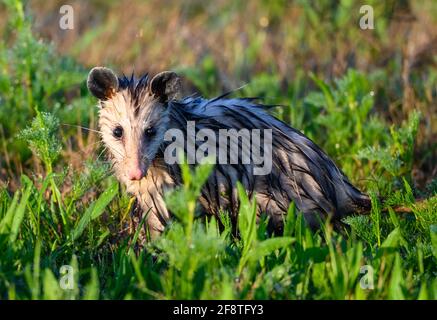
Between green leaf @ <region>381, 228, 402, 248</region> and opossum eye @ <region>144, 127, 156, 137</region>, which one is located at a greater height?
opossum eye @ <region>144, 127, 156, 137</region>

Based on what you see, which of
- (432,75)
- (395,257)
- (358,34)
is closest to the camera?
(395,257)

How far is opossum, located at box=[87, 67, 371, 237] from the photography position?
5.14 metres

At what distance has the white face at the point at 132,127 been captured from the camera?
5023 millimetres

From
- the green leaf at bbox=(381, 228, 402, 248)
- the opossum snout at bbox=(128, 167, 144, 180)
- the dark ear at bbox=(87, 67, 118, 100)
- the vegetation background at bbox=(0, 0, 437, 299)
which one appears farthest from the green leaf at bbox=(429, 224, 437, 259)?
the dark ear at bbox=(87, 67, 118, 100)

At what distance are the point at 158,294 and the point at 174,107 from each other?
153cm

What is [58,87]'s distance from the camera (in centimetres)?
709

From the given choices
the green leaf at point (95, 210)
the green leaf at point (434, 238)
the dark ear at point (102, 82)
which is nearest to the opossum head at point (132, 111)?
the dark ear at point (102, 82)

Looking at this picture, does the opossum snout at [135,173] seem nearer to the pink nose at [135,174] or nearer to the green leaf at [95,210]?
the pink nose at [135,174]

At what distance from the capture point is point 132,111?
16.8 ft

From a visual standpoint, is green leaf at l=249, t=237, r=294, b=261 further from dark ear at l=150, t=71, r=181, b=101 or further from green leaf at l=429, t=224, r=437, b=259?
dark ear at l=150, t=71, r=181, b=101

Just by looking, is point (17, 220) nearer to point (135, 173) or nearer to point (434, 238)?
point (135, 173)

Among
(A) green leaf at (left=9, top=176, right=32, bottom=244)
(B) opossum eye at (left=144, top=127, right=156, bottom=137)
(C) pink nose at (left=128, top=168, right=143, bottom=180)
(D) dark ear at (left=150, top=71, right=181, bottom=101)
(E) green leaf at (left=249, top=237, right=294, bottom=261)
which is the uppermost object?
(D) dark ear at (left=150, top=71, right=181, bottom=101)

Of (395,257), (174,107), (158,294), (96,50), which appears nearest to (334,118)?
(174,107)
